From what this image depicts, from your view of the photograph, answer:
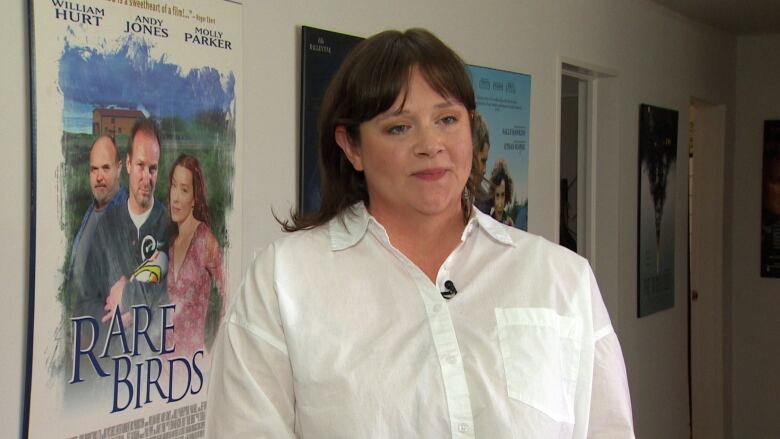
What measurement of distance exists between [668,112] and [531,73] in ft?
4.85

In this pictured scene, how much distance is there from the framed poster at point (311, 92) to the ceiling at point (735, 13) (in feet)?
8.62

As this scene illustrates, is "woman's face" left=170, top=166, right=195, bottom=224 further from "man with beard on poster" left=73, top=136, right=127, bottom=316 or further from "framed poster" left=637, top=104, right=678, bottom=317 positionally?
"framed poster" left=637, top=104, right=678, bottom=317

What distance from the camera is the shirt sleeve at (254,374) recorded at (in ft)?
3.93

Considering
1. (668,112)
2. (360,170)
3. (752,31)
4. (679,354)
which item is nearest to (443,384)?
(360,170)

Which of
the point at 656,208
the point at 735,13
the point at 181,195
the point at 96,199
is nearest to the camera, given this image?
the point at 96,199

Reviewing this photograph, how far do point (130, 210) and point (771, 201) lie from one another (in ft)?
14.6

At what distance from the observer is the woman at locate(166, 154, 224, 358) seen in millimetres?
2055

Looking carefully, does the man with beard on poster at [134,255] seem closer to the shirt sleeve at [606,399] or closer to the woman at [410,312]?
the woman at [410,312]

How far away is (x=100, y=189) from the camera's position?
1868 mm

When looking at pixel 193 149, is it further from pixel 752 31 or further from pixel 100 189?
pixel 752 31

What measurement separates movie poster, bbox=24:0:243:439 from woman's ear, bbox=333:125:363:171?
0.70 meters

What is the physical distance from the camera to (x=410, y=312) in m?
1.26

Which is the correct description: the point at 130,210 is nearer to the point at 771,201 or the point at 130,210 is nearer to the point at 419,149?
the point at 419,149

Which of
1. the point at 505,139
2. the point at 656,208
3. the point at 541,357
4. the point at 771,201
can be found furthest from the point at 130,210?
the point at 771,201
